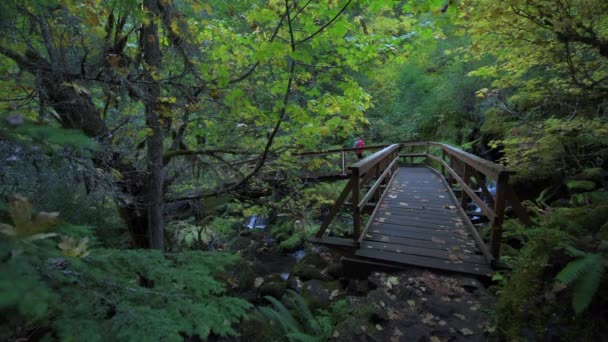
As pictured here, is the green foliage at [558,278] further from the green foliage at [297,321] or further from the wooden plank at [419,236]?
the wooden plank at [419,236]

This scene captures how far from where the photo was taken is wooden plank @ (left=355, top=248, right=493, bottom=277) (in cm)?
351

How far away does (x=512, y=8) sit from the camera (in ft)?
11.7

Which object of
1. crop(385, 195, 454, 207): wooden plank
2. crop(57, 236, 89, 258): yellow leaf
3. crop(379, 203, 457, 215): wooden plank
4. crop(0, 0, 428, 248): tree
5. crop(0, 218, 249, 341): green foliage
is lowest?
crop(379, 203, 457, 215): wooden plank

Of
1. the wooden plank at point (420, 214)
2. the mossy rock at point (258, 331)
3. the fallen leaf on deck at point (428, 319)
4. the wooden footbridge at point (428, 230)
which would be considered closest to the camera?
the fallen leaf on deck at point (428, 319)

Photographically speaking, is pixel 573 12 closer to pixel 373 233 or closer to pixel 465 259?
pixel 465 259

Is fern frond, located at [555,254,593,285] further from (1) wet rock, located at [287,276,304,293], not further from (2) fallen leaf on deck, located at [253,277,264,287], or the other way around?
(2) fallen leaf on deck, located at [253,277,264,287]

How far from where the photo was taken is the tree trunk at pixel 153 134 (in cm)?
344

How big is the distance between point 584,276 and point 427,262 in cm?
212

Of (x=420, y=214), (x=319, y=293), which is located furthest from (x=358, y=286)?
(x=420, y=214)

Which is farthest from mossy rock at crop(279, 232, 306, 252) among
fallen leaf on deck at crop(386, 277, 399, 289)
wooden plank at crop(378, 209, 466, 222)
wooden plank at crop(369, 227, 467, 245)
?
fallen leaf on deck at crop(386, 277, 399, 289)

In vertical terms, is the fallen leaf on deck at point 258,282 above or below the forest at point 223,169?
below

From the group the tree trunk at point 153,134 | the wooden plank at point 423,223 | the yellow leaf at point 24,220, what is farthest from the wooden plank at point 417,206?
the yellow leaf at point 24,220

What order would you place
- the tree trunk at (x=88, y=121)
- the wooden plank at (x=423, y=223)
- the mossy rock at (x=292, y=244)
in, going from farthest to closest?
the mossy rock at (x=292, y=244), the wooden plank at (x=423, y=223), the tree trunk at (x=88, y=121)

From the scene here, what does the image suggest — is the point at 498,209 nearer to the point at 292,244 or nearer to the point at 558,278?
the point at 558,278
